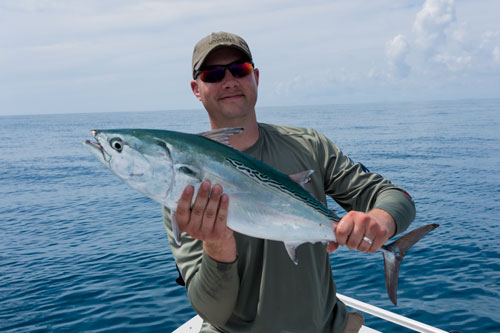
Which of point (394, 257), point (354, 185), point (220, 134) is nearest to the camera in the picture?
point (220, 134)

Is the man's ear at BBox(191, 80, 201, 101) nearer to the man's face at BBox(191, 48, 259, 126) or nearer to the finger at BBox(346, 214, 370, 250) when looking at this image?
the man's face at BBox(191, 48, 259, 126)

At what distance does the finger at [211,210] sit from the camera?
2.45 metres

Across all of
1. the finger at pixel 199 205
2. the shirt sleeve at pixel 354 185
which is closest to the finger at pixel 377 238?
the shirt sleeve at pixel 354 185

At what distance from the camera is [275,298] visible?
3066mm

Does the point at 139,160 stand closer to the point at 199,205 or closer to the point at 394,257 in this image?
the point at 199,205

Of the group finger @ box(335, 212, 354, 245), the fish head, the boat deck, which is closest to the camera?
the fish head

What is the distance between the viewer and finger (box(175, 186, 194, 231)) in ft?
7.95

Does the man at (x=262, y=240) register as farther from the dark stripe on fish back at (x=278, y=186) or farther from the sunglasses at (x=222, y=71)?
the dark stripe on fish back at (x=278, y=186)

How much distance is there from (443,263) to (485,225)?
14.5 feet

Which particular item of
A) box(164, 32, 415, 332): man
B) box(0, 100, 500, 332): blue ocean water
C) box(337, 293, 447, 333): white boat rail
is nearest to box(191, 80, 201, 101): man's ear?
box(164, 32, 415, 332): man

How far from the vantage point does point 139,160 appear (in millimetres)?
2369

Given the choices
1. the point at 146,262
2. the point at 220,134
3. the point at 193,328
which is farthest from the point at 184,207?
the point at 146,262

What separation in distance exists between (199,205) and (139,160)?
45cm

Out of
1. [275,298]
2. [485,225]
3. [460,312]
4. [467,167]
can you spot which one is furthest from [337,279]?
[467,167]
